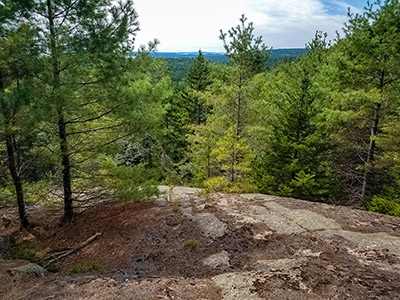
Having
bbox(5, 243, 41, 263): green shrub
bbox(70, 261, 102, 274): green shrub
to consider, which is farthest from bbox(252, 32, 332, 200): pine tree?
bbox(5, 243, 41, 263): green shrub

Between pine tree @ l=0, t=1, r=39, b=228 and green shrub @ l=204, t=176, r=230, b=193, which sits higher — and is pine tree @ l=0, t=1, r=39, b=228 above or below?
above

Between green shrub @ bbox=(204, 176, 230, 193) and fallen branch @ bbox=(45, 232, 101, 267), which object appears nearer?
fallen branch @ bbox=(45, 232, 101, 267)

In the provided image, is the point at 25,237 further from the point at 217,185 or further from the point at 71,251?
the point at 217,185

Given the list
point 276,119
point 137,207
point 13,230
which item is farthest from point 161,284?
point 276,119

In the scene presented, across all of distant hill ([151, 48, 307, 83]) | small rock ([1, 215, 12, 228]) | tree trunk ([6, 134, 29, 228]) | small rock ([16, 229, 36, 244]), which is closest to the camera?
tree trunk ([6, 134, 29, 228])

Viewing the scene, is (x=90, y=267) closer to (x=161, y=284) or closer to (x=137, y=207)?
(x=161, y=284)

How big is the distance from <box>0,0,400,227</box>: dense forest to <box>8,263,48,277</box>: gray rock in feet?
8.10

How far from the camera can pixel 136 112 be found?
761cm

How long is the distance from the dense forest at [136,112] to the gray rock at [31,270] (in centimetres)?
247

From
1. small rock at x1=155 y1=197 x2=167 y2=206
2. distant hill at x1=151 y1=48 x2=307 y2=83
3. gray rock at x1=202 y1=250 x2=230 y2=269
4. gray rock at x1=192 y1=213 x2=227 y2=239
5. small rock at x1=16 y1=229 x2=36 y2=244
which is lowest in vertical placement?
small rock at x1=16 y1=229 x2=36 y2=244

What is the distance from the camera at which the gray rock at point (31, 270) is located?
5.63 metres

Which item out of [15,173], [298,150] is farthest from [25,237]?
[298,150]

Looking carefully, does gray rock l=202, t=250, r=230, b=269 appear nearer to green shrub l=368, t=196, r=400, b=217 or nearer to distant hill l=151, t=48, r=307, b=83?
distant hill l=151, t=48, r=307, b=83

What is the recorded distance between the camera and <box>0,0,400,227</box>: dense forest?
6.44 meters
